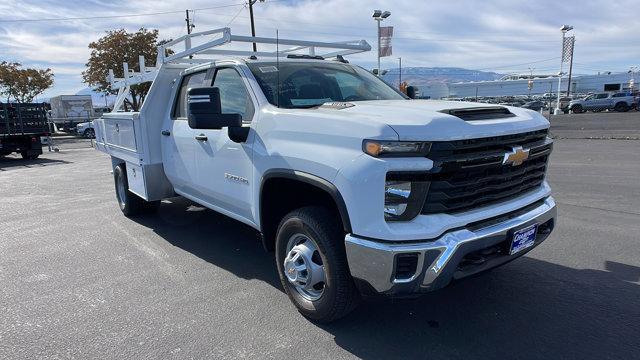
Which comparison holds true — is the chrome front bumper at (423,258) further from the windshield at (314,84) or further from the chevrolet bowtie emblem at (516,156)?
the windshield at (314,84)

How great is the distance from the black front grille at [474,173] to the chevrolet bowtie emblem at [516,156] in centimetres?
3

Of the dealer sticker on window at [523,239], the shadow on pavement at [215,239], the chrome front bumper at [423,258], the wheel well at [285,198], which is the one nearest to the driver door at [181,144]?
the shadow on pavement at [215,239]

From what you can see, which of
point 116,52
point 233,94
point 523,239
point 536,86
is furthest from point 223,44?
point 536,86

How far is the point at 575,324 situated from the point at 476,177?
4.38ft

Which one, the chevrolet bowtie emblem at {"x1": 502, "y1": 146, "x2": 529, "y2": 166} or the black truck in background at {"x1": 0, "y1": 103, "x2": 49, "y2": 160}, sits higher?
the chevrolet bowtie emblem at {"x1": 502, "y1": 146, "x2": 529, "y2": 166}

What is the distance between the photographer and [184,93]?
5.18m

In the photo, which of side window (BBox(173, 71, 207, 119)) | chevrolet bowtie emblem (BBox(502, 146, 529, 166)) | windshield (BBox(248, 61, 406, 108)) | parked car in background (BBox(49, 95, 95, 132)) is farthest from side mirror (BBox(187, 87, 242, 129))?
parked car in background (BBox(49, 95, 95, 132))

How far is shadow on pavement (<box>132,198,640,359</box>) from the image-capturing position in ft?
9.55

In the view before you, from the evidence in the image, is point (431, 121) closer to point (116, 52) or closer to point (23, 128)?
point (23, 128)

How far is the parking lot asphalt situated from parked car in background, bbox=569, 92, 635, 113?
38.4m

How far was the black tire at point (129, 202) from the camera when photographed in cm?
658

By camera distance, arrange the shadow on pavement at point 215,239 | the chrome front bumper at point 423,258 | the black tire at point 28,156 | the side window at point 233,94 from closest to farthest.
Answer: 1. the chrome front bumper at point 423,258
2. the side window at point 233,94
3. the shadow on pavement at point 215,239
4. the black tire at point 28,156

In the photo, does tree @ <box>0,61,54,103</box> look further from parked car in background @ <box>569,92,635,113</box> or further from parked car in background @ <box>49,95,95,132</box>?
parked car in background @ <box>569,92,635,113</box>

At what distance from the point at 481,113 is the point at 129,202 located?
5.26 m
